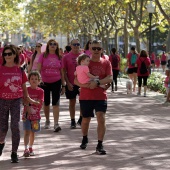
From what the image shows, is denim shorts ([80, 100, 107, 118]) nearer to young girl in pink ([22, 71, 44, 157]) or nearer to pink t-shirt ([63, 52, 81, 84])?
young girl in pink ([22, 71, 44, 157])

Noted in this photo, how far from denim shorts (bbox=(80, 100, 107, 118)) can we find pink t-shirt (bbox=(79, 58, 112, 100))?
0.06 m

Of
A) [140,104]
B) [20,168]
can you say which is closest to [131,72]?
[140,104]

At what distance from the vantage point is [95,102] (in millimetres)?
9883

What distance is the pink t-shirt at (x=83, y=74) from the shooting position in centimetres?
982

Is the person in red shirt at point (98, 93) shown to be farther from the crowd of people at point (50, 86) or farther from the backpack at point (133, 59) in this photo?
the backpack at point (133, 59)

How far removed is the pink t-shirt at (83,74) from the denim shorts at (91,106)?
1.09ft

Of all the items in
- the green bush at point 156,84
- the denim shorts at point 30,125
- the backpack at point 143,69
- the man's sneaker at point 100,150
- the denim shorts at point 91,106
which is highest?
the backpack at point 143,69

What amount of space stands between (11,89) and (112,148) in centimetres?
238

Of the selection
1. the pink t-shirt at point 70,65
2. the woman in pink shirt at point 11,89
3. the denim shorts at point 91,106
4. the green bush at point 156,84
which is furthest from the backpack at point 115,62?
the woman in pink shirt at point 11,89

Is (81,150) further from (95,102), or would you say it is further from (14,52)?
(14,52)

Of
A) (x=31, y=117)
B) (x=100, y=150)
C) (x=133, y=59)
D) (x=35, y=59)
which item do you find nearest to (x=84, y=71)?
(x=31, y=117)

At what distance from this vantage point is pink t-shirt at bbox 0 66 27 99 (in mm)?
8781

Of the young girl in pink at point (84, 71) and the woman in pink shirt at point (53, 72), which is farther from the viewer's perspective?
the woman in pink shirt at point (53, 72)

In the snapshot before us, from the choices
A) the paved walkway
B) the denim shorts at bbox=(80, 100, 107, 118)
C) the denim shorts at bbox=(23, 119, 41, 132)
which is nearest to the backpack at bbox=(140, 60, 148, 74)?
the paved walkway
